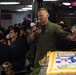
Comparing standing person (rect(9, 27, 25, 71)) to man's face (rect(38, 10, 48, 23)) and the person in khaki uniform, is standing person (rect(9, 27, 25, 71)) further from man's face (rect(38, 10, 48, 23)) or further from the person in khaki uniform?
man's face (rect(38, 10, 48, 23))

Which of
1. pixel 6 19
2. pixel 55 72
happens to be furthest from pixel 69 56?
pixel 6 19

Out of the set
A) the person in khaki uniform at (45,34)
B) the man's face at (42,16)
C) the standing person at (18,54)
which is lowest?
the standing person at (18,54)

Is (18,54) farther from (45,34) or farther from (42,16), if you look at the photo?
(42,16)

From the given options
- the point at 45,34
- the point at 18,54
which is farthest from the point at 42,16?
the point at 18,54

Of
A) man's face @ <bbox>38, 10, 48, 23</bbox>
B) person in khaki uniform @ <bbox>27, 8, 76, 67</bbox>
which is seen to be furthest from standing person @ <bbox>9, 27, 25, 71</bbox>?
man's face @ <bbox>38, 10, 48, 23</bbox>

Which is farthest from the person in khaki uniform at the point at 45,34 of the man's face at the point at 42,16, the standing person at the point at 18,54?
the standing person at the point at 18,54

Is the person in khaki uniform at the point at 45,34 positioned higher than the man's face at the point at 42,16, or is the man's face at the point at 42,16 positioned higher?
the man's face at the point at 42,16

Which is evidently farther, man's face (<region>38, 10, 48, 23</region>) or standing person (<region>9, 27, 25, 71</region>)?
standing person (<region>9, 27, 25, 71</region>)

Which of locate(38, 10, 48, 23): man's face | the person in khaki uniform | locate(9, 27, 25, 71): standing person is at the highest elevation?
locate(38, 10, 48, 23): man's face

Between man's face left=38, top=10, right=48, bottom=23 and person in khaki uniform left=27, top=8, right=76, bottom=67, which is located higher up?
man's face left=38, top=10, right=48, bottom=23

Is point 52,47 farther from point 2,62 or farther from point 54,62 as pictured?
point 54,62

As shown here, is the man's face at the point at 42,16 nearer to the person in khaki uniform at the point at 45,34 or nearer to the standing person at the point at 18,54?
the person in khaki uniform at the point at 45,34

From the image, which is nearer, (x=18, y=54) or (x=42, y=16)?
(x=42, y=16)

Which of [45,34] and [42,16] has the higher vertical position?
[42,16]
